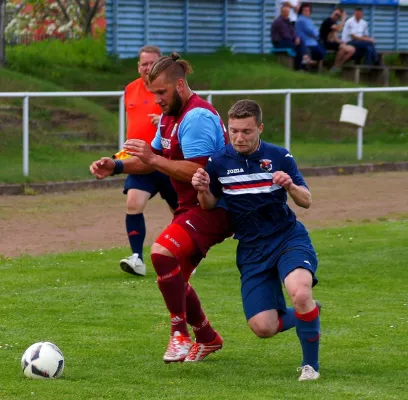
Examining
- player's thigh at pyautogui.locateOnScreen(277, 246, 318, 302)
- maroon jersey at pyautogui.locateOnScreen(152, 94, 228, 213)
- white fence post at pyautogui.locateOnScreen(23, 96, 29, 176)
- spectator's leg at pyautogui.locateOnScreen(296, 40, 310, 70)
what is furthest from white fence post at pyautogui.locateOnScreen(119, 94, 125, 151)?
player's thigh at pyautogui.locateOnScreen(277, 246, 318, 302)

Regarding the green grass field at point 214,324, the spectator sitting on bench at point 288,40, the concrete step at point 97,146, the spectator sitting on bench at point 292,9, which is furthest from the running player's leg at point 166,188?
the spectator sitting on bench at point 292,9

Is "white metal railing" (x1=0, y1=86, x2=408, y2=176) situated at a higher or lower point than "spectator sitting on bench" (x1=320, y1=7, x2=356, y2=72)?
lower

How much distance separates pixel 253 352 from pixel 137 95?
4.05 metres

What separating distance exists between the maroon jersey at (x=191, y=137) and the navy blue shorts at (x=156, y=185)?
2993 mm

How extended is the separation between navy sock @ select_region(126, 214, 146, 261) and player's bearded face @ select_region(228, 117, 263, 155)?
159 inches

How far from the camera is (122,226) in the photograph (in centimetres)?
1392

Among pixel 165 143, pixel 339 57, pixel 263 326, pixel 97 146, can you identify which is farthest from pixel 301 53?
pixel 263 326

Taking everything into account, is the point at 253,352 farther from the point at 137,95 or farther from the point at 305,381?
the point at 137,95

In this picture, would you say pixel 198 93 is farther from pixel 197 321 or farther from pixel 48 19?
pixel 48 19

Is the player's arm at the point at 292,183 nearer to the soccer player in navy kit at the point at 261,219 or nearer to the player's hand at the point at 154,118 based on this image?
the soccer player in navy kit at the point at 261,219

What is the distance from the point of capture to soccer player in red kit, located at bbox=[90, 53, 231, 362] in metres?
6.87

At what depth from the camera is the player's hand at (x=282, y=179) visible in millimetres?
6277

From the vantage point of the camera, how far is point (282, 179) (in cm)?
628

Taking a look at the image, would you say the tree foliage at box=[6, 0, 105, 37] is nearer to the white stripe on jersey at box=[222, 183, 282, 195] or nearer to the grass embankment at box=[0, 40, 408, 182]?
the grass embankment at box=[0, 40, 408, 182]
